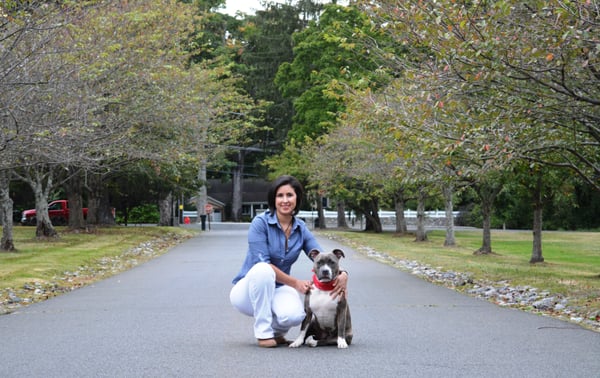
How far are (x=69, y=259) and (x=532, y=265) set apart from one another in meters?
13.8

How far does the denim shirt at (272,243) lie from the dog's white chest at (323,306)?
1.63 feet

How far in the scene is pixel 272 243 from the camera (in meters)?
8.57

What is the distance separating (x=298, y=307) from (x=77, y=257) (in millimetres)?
17609

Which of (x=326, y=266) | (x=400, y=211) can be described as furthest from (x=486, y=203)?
(x=326, y=266)

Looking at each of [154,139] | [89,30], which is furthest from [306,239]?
[154,139]

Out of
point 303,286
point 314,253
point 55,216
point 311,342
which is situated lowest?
point 311,342

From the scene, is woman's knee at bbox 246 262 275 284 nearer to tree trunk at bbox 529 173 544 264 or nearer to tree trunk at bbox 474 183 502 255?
tree trunk at bbox 529 173 544 264

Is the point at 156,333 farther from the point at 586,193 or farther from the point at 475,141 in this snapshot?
the point at 586,193

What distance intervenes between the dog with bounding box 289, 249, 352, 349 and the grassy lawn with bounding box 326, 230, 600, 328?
614cm

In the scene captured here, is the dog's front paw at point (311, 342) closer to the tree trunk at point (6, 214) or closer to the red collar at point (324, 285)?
the red collar at point (324, 285)

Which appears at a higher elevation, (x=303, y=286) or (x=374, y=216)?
(x=374, y=216)

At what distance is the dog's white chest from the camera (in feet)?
26.8

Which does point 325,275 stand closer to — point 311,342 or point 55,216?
point 311,342

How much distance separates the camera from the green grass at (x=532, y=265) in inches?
696
